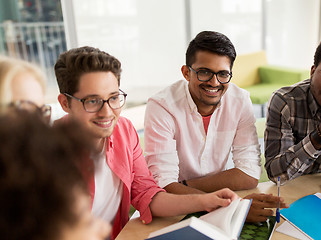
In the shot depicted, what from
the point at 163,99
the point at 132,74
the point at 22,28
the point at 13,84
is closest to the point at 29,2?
the point at 22,28

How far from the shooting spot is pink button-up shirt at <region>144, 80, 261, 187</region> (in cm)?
149

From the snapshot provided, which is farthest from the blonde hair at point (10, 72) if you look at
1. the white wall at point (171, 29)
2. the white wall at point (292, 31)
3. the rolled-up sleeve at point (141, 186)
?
the white wall at point (292, 31)

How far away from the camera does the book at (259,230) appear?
98 cm

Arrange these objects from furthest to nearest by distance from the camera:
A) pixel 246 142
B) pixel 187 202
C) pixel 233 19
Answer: pixel 233 19 → pixel 246 142 → pixel 187 202

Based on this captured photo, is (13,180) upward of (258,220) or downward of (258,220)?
upward

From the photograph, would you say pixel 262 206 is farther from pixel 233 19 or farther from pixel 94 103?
pixel 233 19

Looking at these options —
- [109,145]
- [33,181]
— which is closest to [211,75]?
[109,145]

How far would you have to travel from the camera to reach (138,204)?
3.95 ft

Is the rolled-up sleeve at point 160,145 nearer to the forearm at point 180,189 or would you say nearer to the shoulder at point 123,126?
the forearm at point 180,189

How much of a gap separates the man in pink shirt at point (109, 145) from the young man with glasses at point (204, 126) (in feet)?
0.58

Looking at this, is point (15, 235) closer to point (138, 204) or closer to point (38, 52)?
point (138, 204)

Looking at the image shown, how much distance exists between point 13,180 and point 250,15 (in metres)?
5.44

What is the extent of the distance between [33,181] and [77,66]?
32.4 inches

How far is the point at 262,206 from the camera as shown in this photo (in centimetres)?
109
